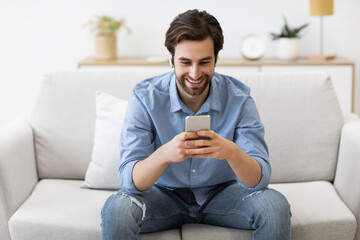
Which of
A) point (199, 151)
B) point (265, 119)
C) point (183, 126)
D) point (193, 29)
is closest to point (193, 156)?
point (199, 151)

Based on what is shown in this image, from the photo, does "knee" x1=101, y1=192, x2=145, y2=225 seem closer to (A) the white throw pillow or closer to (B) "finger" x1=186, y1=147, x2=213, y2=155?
(B) "finger" x1=186, y1=147, x2=213, y2=155

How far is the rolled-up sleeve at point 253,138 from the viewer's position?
1.94 meters

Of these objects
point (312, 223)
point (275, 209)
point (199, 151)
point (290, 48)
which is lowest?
point (312, 223)

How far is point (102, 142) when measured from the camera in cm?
236

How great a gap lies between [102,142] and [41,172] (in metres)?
0.35

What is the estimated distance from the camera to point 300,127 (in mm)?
2438

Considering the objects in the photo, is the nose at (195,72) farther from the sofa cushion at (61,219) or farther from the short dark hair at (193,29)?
the sofa cushion at (61,219)

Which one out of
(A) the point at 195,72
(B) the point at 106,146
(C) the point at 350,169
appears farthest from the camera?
(B) the point at 106,146

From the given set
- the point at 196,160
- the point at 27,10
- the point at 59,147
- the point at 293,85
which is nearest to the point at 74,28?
the point at 27,10

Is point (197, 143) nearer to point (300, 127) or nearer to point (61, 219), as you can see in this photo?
point (61, 219)

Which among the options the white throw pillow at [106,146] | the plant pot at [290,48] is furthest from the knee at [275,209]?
the plant pot at [290,48]

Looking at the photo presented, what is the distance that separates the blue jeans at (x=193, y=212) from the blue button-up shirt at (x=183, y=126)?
0.04 metres

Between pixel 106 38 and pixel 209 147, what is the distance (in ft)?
7.68

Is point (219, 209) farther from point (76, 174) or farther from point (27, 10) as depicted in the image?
point (27, 10)
